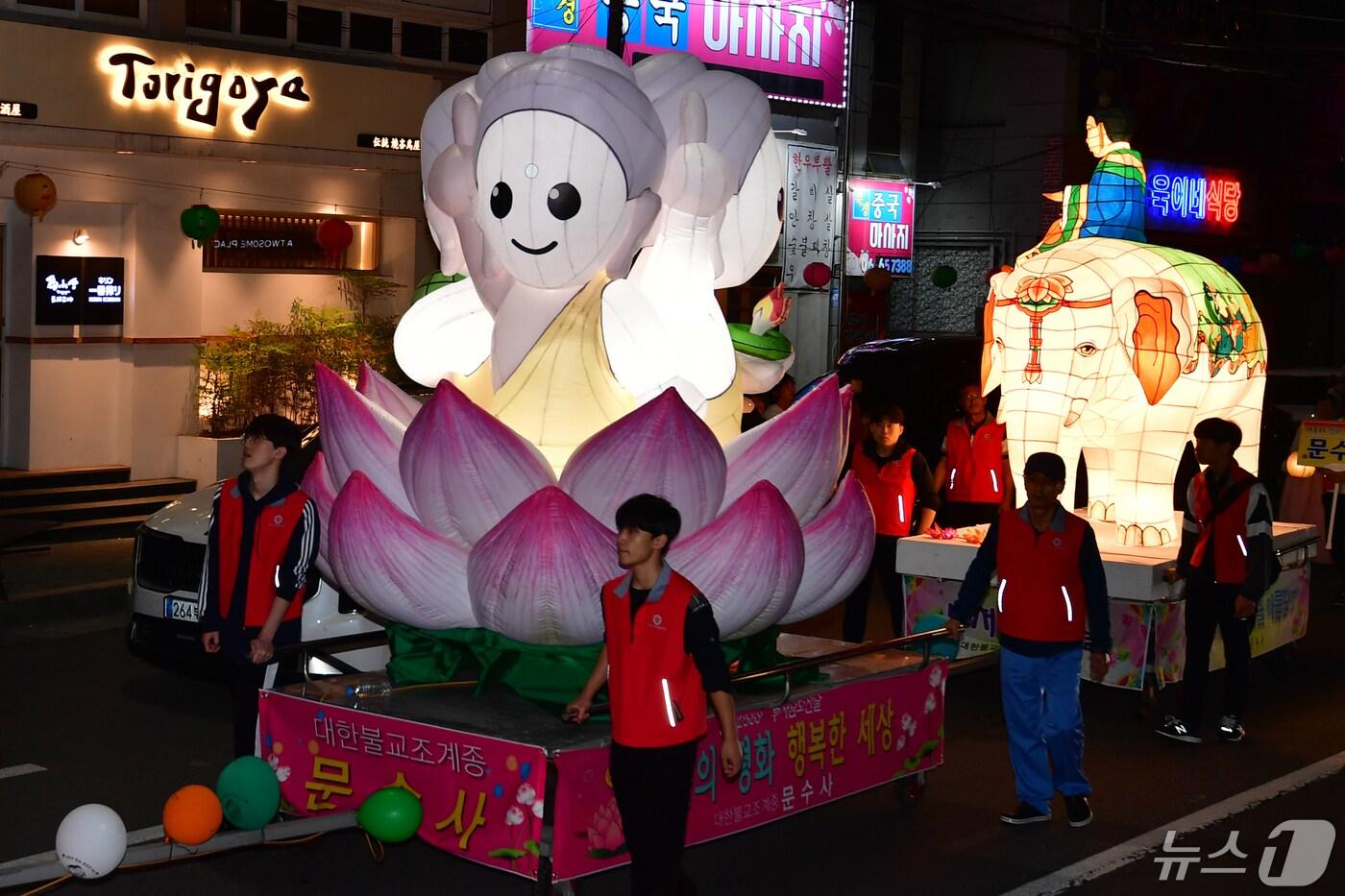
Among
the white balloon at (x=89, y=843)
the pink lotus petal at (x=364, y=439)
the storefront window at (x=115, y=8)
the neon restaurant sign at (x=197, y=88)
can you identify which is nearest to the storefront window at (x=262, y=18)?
the neon restaurant sign at (x=197, y=88)

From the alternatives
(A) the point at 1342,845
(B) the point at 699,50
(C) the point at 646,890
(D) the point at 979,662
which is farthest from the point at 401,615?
(B) the point at 699,50

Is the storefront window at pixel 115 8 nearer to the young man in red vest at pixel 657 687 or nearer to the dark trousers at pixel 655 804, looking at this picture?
the young man in red vest at pixel 657 687

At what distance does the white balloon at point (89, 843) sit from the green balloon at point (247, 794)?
62cm

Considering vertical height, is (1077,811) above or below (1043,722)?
below

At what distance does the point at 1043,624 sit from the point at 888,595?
3603 mm

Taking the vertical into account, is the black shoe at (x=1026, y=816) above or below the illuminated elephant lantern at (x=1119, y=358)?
below

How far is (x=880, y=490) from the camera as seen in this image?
1000 centimetres

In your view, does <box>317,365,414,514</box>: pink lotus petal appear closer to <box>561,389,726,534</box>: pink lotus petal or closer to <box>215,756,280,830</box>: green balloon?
<box>561,389,726,534</box>: pink lotus petal

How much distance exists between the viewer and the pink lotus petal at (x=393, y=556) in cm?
572

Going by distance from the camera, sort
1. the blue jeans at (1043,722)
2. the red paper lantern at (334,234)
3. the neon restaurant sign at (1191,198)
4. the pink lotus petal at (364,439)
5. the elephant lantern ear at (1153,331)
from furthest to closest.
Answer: the neon restaurant sign at (1191,198)
the red paper lantern at (334,234)
the elephant lantern ear at (1153,331)
the blue jeans at (1043,722)
the pink lotus petal at (364,439)

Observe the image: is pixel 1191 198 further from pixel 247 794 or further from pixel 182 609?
pixel 247 794

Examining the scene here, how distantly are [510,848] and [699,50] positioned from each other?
54.9ft

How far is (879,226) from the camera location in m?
24.0

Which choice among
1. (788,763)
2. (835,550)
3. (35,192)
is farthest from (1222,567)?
(35,192)
